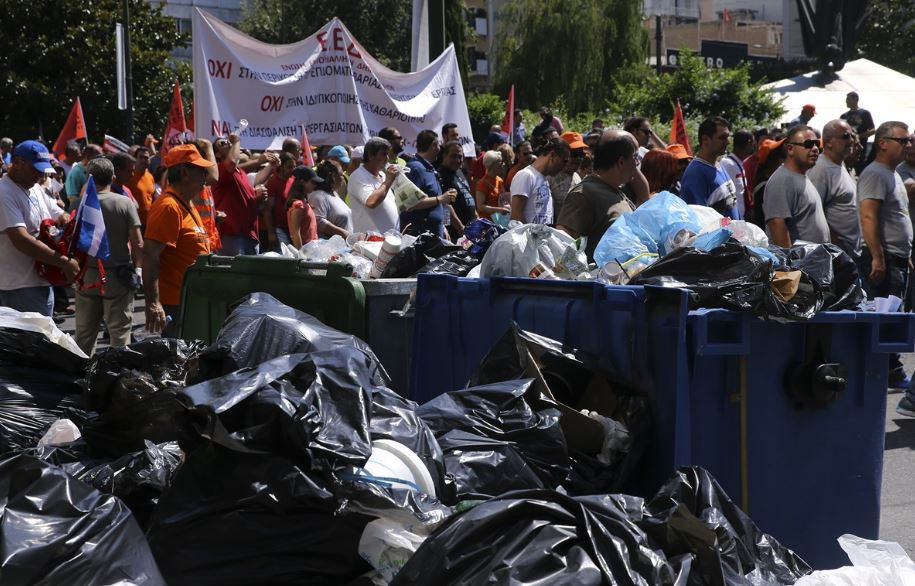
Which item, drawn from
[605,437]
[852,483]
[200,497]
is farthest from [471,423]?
[852,483]

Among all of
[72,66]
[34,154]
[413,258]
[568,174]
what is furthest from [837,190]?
[72,66]

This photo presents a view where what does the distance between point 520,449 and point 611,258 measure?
3.79 feet

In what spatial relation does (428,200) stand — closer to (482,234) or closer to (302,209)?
(302,209)

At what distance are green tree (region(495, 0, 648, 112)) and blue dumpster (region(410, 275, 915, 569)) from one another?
36.0m

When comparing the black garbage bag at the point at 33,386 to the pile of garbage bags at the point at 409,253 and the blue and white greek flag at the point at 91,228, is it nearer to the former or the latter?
the pile of garbage bags at the point at 409,253

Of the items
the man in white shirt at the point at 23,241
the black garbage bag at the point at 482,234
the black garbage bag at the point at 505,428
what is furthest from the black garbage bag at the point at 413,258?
the man in white shirt at the point at 23,241

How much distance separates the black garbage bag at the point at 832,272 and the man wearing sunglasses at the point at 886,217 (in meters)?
3.59

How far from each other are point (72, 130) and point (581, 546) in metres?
16.4

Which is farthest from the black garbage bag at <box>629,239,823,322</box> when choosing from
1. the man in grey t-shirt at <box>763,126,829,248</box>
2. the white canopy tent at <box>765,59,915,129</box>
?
the white canopy tent at <box>765,59,915,129</box>

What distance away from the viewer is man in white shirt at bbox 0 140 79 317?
6805mm

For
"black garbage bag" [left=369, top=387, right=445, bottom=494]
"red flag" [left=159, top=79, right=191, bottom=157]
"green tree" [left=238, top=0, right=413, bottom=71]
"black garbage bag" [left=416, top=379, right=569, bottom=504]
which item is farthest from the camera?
"green tree" [left=238, top=0, right=413, bottom=71]

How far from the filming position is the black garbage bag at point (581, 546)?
2.86 meters

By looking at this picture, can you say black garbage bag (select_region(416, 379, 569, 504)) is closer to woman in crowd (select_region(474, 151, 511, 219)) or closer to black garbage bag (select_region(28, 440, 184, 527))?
black garbage bag (select_region(28, 440, 184, 527))

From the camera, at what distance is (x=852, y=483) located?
4152mm
